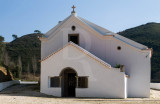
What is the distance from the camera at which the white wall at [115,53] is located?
22547mm

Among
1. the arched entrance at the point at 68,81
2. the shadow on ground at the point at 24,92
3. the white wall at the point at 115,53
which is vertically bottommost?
the shadow on ground at the point at 24,92

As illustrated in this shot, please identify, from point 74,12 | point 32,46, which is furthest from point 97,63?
point 32,46

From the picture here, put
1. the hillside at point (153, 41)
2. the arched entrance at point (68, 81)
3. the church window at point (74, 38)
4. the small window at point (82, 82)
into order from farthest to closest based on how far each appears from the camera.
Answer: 1. the hillside at point (153, 41)
2. the church window at point (74, 38)
3. the arched entrance at point (68, 81)
4. the small window at point (82, 82)

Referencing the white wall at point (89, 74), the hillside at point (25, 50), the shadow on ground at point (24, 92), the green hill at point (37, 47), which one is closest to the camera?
the white wall at point (89, 74)

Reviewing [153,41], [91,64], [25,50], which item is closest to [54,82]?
[91,64]

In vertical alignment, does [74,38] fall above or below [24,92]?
above

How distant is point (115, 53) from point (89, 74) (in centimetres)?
455

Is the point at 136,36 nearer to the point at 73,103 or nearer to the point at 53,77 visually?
the point at 53,77

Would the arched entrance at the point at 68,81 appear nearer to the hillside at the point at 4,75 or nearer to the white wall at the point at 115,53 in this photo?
the white wall at the point at 115,53

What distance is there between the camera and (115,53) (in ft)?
76.3

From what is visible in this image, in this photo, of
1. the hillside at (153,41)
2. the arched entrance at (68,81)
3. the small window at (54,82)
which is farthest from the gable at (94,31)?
the hillside at (153,41)

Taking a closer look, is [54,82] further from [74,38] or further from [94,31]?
[94,31]

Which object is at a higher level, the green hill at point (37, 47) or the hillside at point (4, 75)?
the green hill at point (37, 47)

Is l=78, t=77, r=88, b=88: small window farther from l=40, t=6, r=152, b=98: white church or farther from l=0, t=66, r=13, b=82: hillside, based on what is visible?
l=0, t=66, r=13, b=82: hillside
